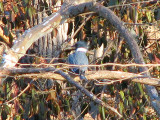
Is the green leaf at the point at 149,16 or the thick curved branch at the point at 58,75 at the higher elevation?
the green leaf at the point at 149,16

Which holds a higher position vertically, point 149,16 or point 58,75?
point 149,16

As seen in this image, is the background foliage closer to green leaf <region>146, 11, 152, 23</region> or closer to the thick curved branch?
green leaf <region>146, 11, 152, 23</region>

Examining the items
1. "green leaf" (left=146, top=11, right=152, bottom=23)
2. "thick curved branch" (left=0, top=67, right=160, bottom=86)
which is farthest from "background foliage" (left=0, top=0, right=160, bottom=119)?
"thick curved branch" (left=0, top=67, right=160, bottom=86)

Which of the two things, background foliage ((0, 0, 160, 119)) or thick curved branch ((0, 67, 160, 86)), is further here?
background foliage ((0, 0, 160, 119))

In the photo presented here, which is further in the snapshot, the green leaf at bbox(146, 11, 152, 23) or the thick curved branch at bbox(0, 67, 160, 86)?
the green leaf at bbox(146, 11, 152, 23)

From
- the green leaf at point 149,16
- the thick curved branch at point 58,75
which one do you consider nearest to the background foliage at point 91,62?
the green leaf at point 149,16

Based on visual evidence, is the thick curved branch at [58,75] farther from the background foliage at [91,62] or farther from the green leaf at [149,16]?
the green leaf at [149,16]

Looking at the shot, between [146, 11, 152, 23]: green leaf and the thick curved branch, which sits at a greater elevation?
[146, 11, 152, 23]: green leaf

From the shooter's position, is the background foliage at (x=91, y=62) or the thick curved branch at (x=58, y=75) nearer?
the thick curved branch at (x=58, y=75)

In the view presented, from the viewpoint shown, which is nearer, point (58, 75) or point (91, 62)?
point (58, 75)

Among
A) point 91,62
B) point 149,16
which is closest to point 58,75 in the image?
point 91,62

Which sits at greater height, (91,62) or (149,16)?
(149,16)

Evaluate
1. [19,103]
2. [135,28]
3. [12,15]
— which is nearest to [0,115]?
[19,103]

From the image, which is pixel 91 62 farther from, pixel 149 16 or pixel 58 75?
pixel 58 75
